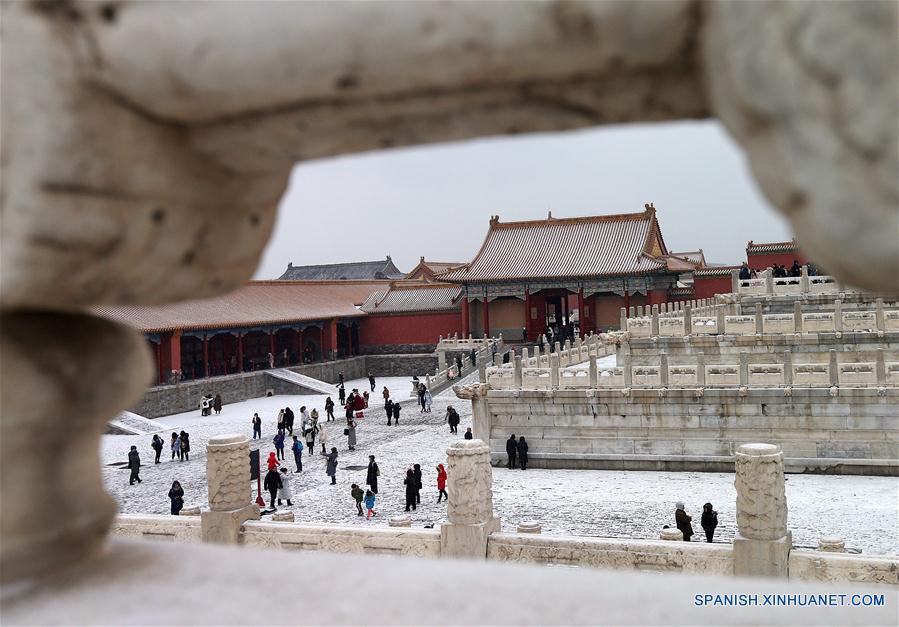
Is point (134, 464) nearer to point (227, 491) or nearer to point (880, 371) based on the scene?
point (227, 491)

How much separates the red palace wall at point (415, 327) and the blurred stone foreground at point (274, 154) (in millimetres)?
38379

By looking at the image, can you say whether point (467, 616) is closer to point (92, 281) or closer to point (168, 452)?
point (92, 281)

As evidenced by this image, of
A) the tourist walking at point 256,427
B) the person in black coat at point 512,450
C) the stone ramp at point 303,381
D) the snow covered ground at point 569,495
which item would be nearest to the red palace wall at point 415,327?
the stone ramp at point 303,381

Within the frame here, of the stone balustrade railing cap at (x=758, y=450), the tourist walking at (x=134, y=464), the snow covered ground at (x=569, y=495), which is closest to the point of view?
the stone balustrade railing cap at (x=758, y=450)

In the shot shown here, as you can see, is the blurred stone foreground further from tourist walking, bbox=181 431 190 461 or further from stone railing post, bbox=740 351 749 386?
tourist walking, bbox=181 431 190 461

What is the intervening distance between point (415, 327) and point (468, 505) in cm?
3211

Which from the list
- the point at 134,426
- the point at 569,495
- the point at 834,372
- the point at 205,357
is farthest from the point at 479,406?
the point at 205,357

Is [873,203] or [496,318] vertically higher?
[496,318]

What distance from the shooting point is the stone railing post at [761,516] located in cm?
835

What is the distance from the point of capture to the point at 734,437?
16.1m

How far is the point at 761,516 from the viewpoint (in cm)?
859

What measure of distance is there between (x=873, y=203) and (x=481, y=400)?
16.7 m

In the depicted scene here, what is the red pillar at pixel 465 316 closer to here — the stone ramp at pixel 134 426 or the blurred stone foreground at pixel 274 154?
the stone ramp at pixel 134 426

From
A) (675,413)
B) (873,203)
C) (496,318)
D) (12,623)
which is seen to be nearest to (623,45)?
(873,203)
